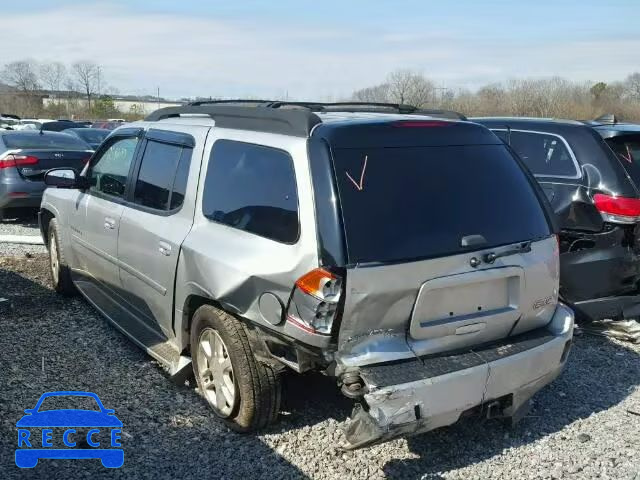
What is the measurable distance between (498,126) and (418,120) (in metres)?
3.02

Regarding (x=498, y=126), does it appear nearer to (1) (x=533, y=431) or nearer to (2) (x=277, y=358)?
(1) (x=533, y=431)

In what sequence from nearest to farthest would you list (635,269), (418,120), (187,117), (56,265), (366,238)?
(366,238)
(418,120)
(187,117)
(635,269)
(56,265)

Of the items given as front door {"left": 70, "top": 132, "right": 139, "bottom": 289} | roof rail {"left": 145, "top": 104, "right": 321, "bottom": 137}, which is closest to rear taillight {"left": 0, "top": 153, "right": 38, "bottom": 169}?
front door {"left": 70, "top": 132, "right": 139, "bottom": 289}

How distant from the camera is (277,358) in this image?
10.9ft

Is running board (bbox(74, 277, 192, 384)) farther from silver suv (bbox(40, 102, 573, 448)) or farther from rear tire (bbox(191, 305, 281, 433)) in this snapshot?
rear tire (bbox(191, 305, 281, 433))

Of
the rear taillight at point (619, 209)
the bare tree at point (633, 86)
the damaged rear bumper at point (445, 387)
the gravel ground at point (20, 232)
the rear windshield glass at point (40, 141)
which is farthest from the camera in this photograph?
the bare tree at point (633, 86)

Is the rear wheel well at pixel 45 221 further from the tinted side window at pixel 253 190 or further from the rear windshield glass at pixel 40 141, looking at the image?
the rear windshield glass at pixel 40 141

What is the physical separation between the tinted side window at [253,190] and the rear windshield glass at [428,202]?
31 centimetres

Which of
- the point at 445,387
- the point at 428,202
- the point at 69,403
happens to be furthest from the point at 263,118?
the point at 69,403

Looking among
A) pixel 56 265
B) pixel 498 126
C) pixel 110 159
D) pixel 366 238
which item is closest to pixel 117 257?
pixel 110 159

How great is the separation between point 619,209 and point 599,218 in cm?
16

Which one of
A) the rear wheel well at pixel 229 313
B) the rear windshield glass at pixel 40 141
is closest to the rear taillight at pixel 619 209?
the rear wheel well at pixel 229 313

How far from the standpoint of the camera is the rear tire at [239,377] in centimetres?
346

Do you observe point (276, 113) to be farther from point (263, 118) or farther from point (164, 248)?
point (164, 248)
